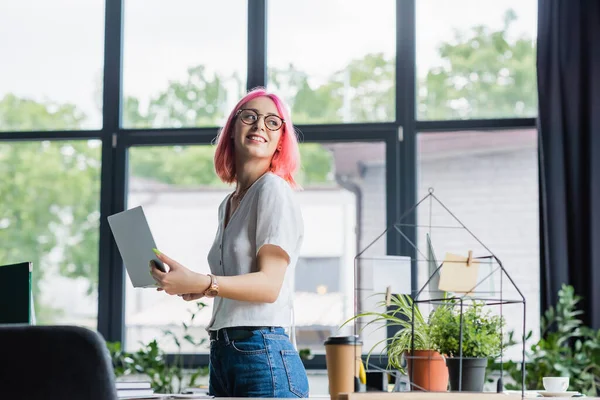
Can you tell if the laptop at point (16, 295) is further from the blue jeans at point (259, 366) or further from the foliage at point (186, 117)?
the foliage at point (186, 117)

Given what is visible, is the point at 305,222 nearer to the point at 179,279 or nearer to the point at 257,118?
Answer: the point at 257,118

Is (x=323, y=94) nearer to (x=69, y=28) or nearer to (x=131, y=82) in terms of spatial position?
(x=131, y=82)

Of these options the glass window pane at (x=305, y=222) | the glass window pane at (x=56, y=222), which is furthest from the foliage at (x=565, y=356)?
the glass window pane at (x=56, y=222)

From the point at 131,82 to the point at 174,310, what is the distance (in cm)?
121

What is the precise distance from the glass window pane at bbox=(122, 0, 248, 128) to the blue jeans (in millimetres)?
2672

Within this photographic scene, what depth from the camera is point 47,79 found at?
4.80 metres

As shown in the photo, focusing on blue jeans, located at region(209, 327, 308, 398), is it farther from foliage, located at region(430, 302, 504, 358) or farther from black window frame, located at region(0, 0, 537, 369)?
black window frame, located at region(0, 0, 537, 369)

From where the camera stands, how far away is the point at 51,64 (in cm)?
482

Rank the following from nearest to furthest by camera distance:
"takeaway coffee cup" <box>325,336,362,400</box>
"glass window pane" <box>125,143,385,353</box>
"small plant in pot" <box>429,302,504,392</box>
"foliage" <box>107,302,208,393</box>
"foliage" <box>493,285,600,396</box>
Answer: "small plant in pot" <box>429,302,504,392</box> → "takeaway coffee cup" <box>325,336,362,400</box> → "foliage" <box>493,285,600,396</box> → "foliage" <box>107,302,208,393</box> → "glass window pane" <box>125,143,385,353</box>

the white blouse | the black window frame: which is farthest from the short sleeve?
the black window frame

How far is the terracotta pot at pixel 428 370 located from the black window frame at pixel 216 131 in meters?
2.37

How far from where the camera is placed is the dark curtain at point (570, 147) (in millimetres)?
4105

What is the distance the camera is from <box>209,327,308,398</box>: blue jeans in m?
2.01

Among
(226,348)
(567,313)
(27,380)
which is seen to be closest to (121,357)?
(567,313)
